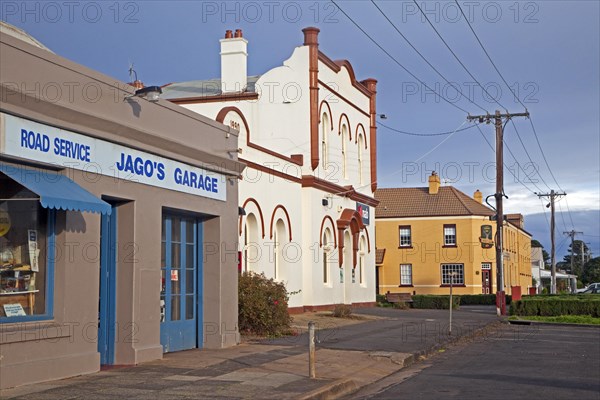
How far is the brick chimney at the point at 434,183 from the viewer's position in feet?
200

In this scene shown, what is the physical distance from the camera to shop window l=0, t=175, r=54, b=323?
39.0 ft

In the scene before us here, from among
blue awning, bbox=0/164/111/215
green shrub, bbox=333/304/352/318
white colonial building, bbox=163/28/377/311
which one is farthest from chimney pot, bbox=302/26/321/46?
blue awning, bbox=0/164/111/215

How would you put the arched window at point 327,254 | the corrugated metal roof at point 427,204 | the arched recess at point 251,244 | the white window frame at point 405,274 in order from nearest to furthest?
the arched recess at point 251,244
the arched window at point 327,254
the corrugated metal roof at point 427,204
the white window frame at point 405,274

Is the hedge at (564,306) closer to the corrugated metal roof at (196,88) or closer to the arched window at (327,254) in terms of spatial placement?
the arched window at (327,254)

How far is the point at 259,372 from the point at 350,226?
869 inches

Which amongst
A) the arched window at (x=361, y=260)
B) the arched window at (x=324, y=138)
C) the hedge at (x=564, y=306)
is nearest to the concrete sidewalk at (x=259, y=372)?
the arched window at (x=324, y=138)

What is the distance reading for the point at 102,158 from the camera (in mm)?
13484

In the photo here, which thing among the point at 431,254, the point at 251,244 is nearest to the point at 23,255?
the point at 251,244

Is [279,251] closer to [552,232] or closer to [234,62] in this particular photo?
[234,62]

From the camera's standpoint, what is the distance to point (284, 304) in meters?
21.0

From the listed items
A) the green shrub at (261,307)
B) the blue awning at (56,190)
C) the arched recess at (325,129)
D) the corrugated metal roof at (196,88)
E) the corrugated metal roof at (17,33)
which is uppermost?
the corrugated metal roof at (196,88)

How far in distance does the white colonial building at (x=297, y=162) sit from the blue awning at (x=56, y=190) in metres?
12.5

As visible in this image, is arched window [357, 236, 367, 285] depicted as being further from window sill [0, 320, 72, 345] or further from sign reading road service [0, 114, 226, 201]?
window sill [0, 320, 72, 345]

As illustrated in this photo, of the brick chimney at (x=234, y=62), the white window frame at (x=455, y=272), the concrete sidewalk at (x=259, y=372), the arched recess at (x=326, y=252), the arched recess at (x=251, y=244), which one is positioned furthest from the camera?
the white window frame at (x=455, y=272)
